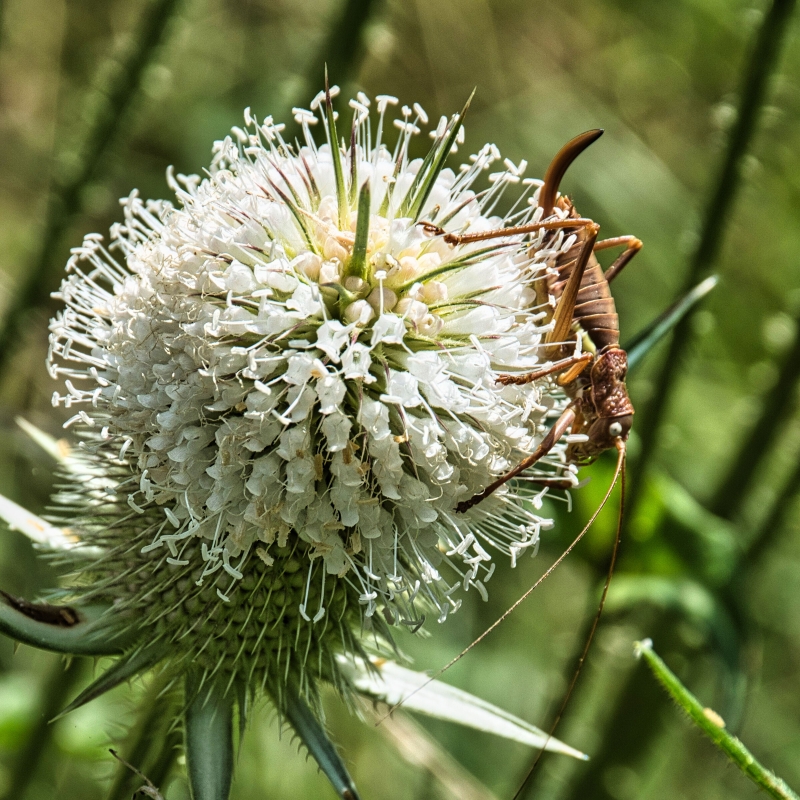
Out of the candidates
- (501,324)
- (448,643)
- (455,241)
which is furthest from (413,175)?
(448,643)

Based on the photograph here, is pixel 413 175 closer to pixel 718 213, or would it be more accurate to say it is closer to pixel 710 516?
pixel 718 213

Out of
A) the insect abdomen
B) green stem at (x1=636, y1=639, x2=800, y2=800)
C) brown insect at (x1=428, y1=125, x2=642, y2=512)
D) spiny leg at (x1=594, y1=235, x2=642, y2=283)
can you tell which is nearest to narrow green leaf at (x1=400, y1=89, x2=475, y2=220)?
brown insect at (x1=428, y1=125, x2=642, y2=512)

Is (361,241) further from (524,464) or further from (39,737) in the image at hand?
(39,737)

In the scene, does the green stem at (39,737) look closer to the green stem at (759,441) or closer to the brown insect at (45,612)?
the brown insect at (45,612)

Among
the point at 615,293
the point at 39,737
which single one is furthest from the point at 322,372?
→ the point at 615,293

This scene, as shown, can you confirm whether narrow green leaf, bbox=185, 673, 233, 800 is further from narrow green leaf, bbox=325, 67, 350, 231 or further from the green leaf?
narrow green leaf, bbox=325, 67, 350, 231

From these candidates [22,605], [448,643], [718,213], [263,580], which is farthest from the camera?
[448,643]

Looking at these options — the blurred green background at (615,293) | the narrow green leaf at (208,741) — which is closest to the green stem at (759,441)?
the blurred green background at (615,293)
